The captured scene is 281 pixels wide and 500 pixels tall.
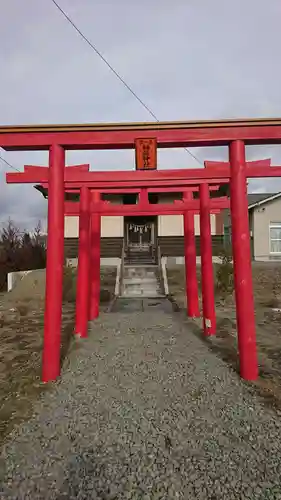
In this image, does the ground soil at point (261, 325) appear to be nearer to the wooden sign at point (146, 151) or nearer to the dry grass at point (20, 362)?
the dry grass at point (20, 362)

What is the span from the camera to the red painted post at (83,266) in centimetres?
705

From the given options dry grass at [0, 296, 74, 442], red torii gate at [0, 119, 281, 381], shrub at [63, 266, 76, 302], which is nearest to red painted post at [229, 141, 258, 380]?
red torii gate at [0, 119, 281, 381]

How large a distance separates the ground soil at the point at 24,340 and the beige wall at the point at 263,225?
9.36 metres

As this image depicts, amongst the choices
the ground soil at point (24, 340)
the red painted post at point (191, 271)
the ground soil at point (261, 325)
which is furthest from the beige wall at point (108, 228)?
the red painted post at point (191, 271)

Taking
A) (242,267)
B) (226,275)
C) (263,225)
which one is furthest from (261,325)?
(263,225)

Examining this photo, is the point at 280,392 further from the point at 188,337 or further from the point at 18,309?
the point at 18,309

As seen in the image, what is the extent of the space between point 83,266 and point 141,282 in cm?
729

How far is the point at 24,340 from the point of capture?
6934 mm

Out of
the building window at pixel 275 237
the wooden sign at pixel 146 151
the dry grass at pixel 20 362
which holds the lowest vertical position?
the dry grass at pixel 20 362

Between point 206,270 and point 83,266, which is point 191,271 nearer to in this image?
point 206,270

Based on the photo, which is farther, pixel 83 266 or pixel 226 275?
pixel 226 275

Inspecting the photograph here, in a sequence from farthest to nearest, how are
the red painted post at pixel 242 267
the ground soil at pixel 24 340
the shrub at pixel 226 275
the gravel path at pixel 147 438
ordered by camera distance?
the shrub at pixel 226 275, the red painted post at pixel 242 267, the ground soil at pixel 24 340, the gravel path at pixel 147 438

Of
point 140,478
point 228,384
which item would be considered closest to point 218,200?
point 228,384

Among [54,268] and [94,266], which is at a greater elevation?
[54,268]
